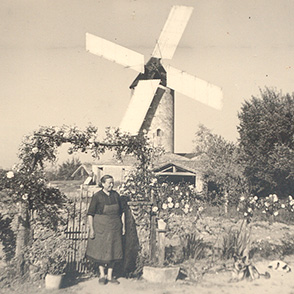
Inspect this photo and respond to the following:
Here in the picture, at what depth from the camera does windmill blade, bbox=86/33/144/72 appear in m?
14.0

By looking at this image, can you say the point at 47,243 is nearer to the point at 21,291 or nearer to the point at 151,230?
the point at 21,291

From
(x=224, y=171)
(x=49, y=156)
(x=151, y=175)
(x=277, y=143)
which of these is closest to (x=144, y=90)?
(x=224, y=171)

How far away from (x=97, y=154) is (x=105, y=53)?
864 cm

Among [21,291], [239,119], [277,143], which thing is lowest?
[21,291]

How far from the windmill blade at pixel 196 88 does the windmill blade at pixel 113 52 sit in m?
1.50

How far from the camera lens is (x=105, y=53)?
46.3 feet

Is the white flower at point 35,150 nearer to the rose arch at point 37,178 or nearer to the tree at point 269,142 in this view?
the rose arch at point 37,178

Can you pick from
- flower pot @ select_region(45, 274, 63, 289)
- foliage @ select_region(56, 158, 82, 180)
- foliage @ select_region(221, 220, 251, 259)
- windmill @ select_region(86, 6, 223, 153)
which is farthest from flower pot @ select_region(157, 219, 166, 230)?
foliage @ select_region(56, 158, 82, 180)

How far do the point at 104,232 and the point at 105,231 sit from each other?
0.02 metres

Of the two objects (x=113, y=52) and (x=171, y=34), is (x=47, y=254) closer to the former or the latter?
(x=113, y=52)

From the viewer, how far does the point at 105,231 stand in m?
5.98

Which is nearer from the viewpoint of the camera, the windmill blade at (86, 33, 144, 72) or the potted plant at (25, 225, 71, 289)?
the potted plant at (25, 225, 71, 289)

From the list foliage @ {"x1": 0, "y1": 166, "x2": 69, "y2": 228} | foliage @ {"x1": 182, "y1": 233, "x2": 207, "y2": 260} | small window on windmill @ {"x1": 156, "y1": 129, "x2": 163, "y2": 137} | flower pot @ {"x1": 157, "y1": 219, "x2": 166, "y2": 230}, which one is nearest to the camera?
foliage @ {"x1": 0, "y1": 166, "x2": 69, "y2": 228}

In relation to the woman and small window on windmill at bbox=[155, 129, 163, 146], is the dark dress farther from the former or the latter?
small window on windmill at bbox=[155, 129, 163, 146]
